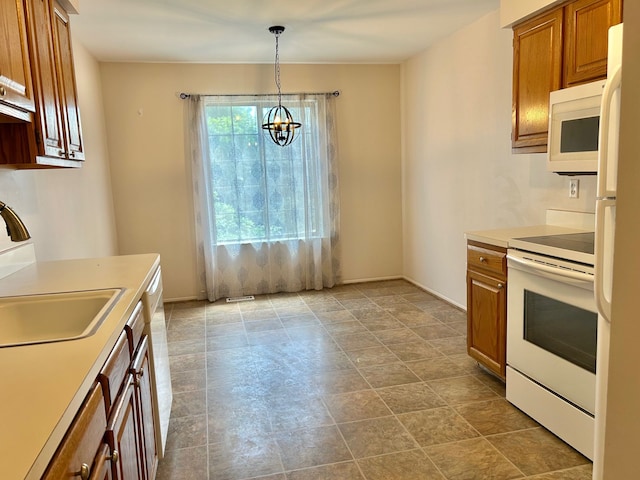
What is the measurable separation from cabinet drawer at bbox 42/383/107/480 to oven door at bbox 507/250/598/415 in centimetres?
198

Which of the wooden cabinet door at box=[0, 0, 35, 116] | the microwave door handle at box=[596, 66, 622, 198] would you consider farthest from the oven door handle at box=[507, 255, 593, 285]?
the wooden cabinet door at box=[0, 0, 35, 116]

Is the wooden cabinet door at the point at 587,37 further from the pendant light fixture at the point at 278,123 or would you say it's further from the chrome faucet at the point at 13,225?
the chrome faucet at the point at 13,225

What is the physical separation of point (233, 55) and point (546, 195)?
3.32 metres

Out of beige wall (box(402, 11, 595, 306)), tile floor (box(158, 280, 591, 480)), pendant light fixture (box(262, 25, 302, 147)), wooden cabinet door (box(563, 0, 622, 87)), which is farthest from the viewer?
pendant light fixture (box(262, 25, 302, 147))

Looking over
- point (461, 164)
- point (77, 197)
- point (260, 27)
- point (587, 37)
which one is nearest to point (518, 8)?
point (587, 37)

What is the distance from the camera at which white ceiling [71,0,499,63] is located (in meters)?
3.43

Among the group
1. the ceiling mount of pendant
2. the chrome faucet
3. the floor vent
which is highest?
the ceiling mount of pendant

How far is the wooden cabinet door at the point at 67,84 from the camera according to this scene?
2.37 m

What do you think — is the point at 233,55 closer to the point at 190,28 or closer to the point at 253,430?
the point at 190,28

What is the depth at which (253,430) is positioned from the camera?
8.42 feet

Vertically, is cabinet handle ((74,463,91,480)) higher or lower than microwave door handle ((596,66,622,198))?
lower

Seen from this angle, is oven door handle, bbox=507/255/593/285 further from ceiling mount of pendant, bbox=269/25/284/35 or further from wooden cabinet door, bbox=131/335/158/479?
ceiling mount of pendant, bbox=269/25/284/35

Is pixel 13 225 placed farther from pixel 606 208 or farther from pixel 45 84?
pixel 606 208

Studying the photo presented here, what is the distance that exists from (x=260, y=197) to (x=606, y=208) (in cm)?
397
